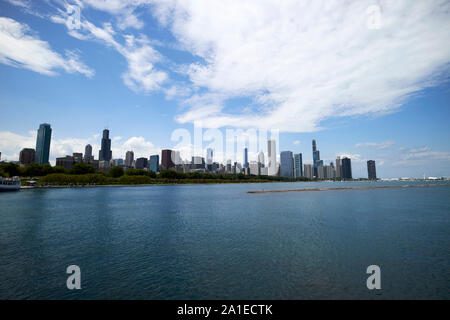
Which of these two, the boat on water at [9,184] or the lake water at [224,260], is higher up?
the boat on water at [9,184]

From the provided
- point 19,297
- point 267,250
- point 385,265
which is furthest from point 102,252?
point 385,265

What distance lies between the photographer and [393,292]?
1764 cm

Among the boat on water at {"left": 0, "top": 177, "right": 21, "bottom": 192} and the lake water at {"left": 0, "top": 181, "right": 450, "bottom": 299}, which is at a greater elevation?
the boat on water at {"left": 0, "top": 177, "right": 21, "bottom": 192}

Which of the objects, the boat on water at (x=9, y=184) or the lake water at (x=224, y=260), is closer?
the lake water at (x=224, y=260)

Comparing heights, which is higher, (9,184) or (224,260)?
(9,184)

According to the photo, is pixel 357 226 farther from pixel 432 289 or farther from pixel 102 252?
pixel 102 252

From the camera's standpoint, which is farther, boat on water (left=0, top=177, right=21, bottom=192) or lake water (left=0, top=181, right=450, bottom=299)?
boat on water (left=0, top=177, right=21, bottom=192)

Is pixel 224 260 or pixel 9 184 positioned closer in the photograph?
pixel 224 260

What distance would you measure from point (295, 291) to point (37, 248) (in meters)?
30.1

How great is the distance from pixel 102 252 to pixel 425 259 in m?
35.9

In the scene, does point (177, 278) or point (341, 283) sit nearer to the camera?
point (341, 283)
